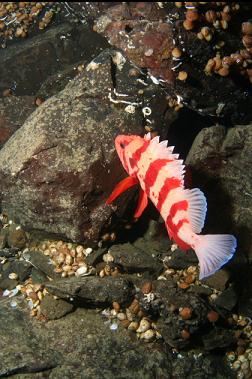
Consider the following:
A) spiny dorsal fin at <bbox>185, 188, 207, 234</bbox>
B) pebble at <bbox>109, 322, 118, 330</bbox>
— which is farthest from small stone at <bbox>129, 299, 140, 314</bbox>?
spiny dorsal fin at <bbox>185, 188, 207, 234</bbox>

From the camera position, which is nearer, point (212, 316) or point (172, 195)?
point (172, 195)

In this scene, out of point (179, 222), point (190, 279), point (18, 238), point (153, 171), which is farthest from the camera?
point (18, 238)

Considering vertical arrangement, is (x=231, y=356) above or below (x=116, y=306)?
below

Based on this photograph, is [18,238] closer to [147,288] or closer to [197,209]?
[147,288]

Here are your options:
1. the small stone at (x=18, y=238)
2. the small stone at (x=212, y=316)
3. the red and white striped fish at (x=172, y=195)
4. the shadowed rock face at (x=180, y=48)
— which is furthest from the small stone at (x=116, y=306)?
the shadowed rock face at (x=180, y=48)

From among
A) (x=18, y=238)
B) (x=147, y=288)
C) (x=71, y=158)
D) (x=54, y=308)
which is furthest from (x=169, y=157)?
(x=18, y=238)

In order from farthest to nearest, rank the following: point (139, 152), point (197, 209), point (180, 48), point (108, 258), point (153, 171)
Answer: point (108, 258) → point (180, 48) → point (139, 152) → point (153, 171) → point (197, 209)

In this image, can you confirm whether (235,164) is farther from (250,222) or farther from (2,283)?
(2,283)

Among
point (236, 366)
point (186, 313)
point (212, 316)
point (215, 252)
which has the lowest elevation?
point (236, 366)
